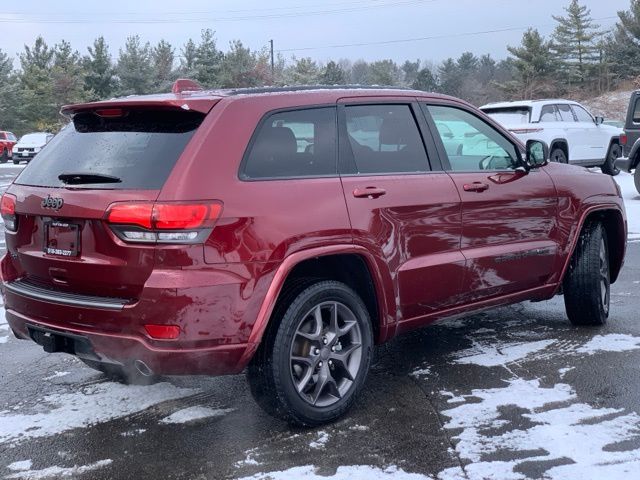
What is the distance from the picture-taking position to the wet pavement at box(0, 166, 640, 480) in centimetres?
362

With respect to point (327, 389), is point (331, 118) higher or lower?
higher

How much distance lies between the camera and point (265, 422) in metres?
4.20

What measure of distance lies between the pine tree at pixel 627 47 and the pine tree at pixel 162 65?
2875 cm

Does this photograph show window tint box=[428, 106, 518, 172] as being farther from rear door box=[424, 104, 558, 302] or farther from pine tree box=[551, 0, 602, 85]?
pine tree box=[551, 0, 602, 85]

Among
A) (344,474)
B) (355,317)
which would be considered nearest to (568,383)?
(355,317)

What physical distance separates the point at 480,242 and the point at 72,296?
8.03 feet

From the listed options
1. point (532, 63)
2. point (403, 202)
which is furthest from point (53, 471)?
point (532, 63)

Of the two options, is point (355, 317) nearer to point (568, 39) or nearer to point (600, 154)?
point (600, 154)

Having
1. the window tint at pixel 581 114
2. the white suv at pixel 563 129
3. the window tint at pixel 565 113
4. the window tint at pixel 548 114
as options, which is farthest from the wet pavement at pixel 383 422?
the window tint at pixel 581 114

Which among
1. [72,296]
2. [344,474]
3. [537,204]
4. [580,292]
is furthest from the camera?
[580,292]

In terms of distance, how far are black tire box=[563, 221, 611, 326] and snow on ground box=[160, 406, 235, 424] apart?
9.27ft

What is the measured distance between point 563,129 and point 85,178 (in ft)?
49.9

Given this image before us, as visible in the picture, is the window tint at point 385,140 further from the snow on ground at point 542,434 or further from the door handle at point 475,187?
the snow on ground at point 542,434

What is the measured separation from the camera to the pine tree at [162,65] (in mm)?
53125
